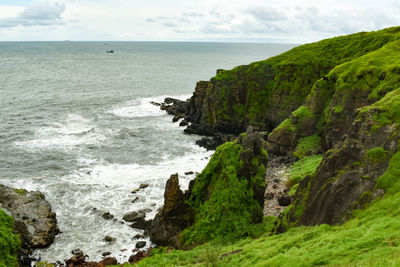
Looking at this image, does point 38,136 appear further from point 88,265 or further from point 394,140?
point 394,140

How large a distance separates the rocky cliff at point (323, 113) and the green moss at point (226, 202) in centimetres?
169

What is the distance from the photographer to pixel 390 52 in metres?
48.9

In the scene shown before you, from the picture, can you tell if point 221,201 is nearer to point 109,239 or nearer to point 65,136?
point 109,239

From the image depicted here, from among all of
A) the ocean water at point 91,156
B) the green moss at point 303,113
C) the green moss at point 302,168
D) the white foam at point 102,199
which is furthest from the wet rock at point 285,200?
the green moss at point 303,113

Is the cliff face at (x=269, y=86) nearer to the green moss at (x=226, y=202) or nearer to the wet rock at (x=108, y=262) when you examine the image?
the green moss at (x=226, y=202)

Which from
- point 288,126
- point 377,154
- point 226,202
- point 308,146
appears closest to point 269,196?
point 226,202

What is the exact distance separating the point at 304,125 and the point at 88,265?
117 feet

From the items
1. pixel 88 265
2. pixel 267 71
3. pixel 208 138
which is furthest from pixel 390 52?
pixel 88 265

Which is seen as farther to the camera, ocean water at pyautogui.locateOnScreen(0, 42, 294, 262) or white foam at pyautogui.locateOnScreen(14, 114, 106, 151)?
white foam at pyautogui.locateOnScreen(14, 114, 106, 151)

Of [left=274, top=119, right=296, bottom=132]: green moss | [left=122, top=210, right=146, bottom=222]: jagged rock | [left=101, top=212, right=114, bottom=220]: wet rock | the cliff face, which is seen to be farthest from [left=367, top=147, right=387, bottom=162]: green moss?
the cliff face

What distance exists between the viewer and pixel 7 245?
26234 mm

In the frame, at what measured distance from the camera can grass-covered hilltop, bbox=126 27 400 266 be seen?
56.3 ft

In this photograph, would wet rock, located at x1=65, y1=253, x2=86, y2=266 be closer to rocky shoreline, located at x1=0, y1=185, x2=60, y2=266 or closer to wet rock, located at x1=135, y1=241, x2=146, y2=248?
rocky shoreline, located at x1=0, y1=185, x2=60, y2=266

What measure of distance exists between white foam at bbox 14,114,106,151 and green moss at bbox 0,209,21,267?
29875 mm
